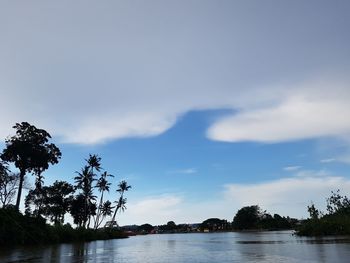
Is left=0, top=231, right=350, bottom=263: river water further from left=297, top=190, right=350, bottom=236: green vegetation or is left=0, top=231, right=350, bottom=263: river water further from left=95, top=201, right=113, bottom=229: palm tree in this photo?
left=95, top=201, right=113, bottom=229: palm tree

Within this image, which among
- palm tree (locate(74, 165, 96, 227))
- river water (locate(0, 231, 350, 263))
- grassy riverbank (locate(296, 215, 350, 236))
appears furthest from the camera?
palm tree (locate(74, 165, 96, 227))

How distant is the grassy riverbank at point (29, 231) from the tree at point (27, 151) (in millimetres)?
4600

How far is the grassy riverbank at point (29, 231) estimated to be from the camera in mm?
43312

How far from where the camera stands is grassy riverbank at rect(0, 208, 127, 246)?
43.3 meters

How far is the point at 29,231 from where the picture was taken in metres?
49.9

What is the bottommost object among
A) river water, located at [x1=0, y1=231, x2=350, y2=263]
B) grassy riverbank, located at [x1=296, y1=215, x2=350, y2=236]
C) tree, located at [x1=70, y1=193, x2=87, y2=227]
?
river water, located at [x1=0, y1=231, x2=350, y2=263]

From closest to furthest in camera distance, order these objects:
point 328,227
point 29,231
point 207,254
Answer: point 207,254 → point 29,231 → point 328,227

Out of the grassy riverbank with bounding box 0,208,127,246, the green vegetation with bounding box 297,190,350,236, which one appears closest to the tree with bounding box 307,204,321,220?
the green vegetation with bounding box 297,190,350,236

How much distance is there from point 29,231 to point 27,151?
11.7 m

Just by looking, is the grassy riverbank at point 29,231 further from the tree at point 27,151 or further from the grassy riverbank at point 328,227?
the grassy riverbank at point 328,227

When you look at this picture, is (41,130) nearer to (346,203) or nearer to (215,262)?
(215,262)

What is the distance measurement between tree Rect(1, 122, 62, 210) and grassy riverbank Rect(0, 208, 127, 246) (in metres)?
4.60

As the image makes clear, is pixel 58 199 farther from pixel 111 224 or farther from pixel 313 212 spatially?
pixel 313 212

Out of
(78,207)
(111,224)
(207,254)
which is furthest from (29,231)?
(111,224)
